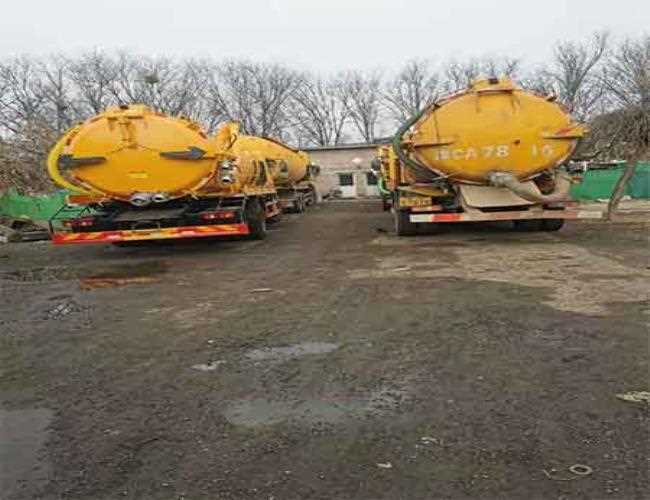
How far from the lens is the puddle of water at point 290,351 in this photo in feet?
16.5

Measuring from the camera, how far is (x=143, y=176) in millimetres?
11273

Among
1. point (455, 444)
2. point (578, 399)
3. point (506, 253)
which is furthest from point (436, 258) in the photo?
point (455, 444)

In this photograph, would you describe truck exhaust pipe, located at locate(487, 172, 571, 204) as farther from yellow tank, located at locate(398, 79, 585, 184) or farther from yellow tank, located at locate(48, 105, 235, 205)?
yellow tank, located at locate(48, 105, 235, 205)

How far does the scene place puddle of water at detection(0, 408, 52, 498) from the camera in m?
3.21

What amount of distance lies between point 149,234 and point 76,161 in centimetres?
174

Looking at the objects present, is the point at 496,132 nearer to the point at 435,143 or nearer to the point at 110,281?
the point at 435,143

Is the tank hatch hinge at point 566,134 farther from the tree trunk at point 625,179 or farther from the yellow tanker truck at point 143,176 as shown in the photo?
the yellow tanker truck at point 143,176

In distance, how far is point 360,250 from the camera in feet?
37.5

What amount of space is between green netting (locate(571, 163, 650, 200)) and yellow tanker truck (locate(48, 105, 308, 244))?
63.3ft

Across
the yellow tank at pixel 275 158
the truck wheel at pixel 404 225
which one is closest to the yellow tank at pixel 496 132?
the truck wheel at pixel 404 225

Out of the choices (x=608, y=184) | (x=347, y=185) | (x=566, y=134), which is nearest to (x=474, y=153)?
(x=566, y=134)

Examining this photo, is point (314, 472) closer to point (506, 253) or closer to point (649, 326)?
point (649, 326)

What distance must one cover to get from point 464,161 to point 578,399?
8.07 m

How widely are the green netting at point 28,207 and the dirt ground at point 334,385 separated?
39.3 feet
